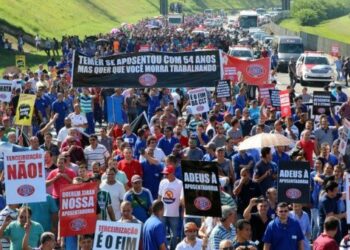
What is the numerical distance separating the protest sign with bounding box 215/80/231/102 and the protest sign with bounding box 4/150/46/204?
39.6 feet

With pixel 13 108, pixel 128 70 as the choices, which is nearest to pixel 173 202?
pixel 128 70

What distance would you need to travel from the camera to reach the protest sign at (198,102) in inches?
930

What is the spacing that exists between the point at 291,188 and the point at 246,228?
8.00 ft

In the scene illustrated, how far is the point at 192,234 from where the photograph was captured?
12.3 metres

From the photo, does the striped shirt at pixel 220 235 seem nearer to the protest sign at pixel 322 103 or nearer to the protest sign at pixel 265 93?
the protest sign at pixel 322 103

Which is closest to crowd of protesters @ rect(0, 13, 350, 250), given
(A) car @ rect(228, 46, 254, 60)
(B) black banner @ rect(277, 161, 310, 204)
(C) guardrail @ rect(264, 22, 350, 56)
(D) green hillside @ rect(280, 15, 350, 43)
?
(B) black banner @ rect(277, 161, 310, 204)

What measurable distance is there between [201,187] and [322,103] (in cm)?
1150

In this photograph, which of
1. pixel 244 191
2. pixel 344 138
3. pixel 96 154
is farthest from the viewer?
pixel 344 138

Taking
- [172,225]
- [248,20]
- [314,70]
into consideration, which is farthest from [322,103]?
[248,20]

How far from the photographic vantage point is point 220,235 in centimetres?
1258

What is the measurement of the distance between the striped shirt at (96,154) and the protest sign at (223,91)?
7502 mm

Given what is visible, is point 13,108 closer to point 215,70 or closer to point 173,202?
point 215,70

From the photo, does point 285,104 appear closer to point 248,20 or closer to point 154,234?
point 154,234

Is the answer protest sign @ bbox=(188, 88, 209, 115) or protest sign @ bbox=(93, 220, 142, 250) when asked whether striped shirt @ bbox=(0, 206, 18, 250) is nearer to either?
protest sign @ bbox=(93, 220, 142, 250)
